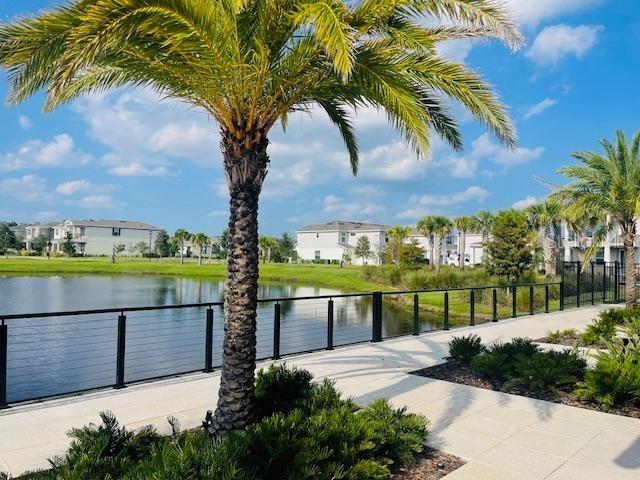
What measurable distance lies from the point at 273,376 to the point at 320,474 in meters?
1.81

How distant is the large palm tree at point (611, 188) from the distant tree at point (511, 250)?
45.2 ft

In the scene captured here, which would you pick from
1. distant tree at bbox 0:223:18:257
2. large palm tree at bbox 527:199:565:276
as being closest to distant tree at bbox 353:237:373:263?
large palm tree at bbox 527:199:565:276

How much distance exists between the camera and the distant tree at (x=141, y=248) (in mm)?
89688

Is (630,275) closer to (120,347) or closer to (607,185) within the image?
(607,185)

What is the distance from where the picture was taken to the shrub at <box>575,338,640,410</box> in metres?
5.88

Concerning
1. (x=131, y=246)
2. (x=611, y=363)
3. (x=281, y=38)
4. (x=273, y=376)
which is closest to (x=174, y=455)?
(x=273, y=376)

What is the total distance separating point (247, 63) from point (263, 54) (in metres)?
0.32

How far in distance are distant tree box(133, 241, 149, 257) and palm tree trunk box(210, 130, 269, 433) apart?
297 feet

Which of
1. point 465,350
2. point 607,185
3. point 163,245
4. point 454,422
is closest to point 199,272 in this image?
point 163,245

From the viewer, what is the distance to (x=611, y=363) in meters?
6.20

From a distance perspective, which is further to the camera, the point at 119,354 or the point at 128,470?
the point at 119,354

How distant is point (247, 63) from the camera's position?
14.6 ft

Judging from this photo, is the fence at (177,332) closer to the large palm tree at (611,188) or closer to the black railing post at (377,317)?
the black railing post at (377,317)

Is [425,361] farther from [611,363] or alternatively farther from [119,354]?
[119,354]
